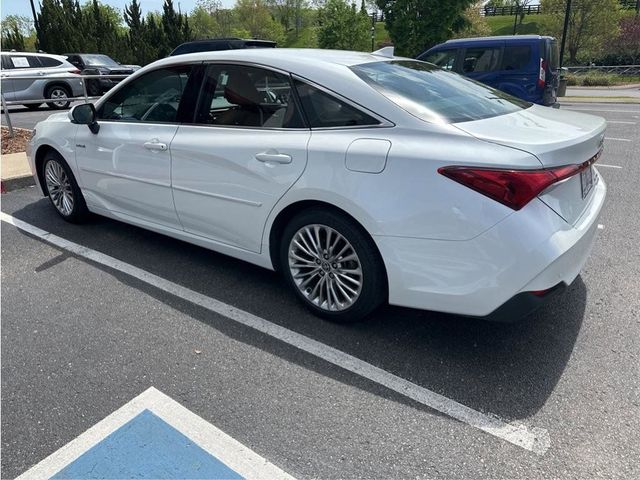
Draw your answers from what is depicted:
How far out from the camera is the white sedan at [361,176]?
2361 millimetres

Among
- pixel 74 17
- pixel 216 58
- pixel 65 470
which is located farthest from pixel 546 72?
pixel 74 17

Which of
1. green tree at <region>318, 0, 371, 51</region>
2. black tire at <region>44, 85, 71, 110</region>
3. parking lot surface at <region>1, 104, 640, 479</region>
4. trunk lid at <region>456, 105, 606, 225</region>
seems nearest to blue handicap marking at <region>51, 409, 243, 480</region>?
parking lot surface at <region>1, 104, 640, 479</region>

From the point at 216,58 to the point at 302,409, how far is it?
2503 mm

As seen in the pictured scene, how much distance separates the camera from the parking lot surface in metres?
2.10

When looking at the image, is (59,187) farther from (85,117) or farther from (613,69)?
(613,69)

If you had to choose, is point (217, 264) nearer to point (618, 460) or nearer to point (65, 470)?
point (65, 470)

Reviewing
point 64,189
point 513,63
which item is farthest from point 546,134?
point 513,63

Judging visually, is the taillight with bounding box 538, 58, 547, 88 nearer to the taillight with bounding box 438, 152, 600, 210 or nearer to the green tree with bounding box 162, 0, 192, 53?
the taillight with bounding box 438, 152, 600, 210

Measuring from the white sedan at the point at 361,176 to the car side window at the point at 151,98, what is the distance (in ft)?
0.04

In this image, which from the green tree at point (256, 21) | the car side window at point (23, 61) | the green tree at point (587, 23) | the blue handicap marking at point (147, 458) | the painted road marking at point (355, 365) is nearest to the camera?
the blue handicap marking at point (147, 458)

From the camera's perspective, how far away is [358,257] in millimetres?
2793

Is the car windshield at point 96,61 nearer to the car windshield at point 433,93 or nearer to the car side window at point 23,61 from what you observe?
the car side window at point 23,61

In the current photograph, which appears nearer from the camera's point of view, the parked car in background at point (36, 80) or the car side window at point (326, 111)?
the car side window at point (326, 111)

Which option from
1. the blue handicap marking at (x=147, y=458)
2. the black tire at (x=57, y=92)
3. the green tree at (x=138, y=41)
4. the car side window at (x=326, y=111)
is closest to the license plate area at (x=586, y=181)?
the car side window at (x=326, y=111)
